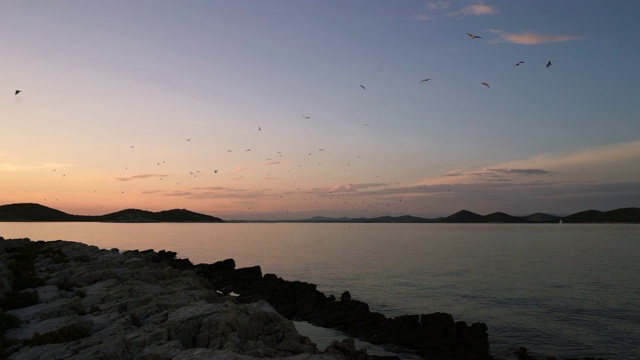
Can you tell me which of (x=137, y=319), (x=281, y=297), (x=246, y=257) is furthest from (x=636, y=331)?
(x=246, y=257)

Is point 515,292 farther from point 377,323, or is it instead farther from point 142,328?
point 142,328

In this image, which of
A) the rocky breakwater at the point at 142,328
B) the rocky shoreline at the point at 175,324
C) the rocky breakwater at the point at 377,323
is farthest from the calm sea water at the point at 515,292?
the rocky breakwater at the point at 142,328

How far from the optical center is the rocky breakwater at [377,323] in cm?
2278

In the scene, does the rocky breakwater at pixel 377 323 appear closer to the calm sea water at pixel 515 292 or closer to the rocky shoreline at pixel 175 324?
the rocky shoreline at pixel 175 324

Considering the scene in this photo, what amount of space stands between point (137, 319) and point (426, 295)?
27668 millimetres

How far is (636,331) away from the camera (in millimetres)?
27922

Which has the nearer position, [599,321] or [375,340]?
[375,340]

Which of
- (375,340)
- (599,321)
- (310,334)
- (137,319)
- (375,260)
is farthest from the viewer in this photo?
(375,260)

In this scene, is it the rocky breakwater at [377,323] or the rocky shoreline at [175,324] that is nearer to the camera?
the rocky shoreline at [175,324]

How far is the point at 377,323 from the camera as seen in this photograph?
27922 mm

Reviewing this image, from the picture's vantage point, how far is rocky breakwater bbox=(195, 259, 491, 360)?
897 inches

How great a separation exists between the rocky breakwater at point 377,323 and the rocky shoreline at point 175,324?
6 centimetres

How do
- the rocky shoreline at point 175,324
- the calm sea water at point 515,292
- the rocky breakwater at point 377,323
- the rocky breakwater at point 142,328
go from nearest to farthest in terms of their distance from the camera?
the rocky breakwater at point 142,328
the rocky shoreline at point 175,324
the rocky breakwater at point 377,323
the calm sea water at point 515,292

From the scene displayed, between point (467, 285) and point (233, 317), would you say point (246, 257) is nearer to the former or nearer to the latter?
point (467, 285)
